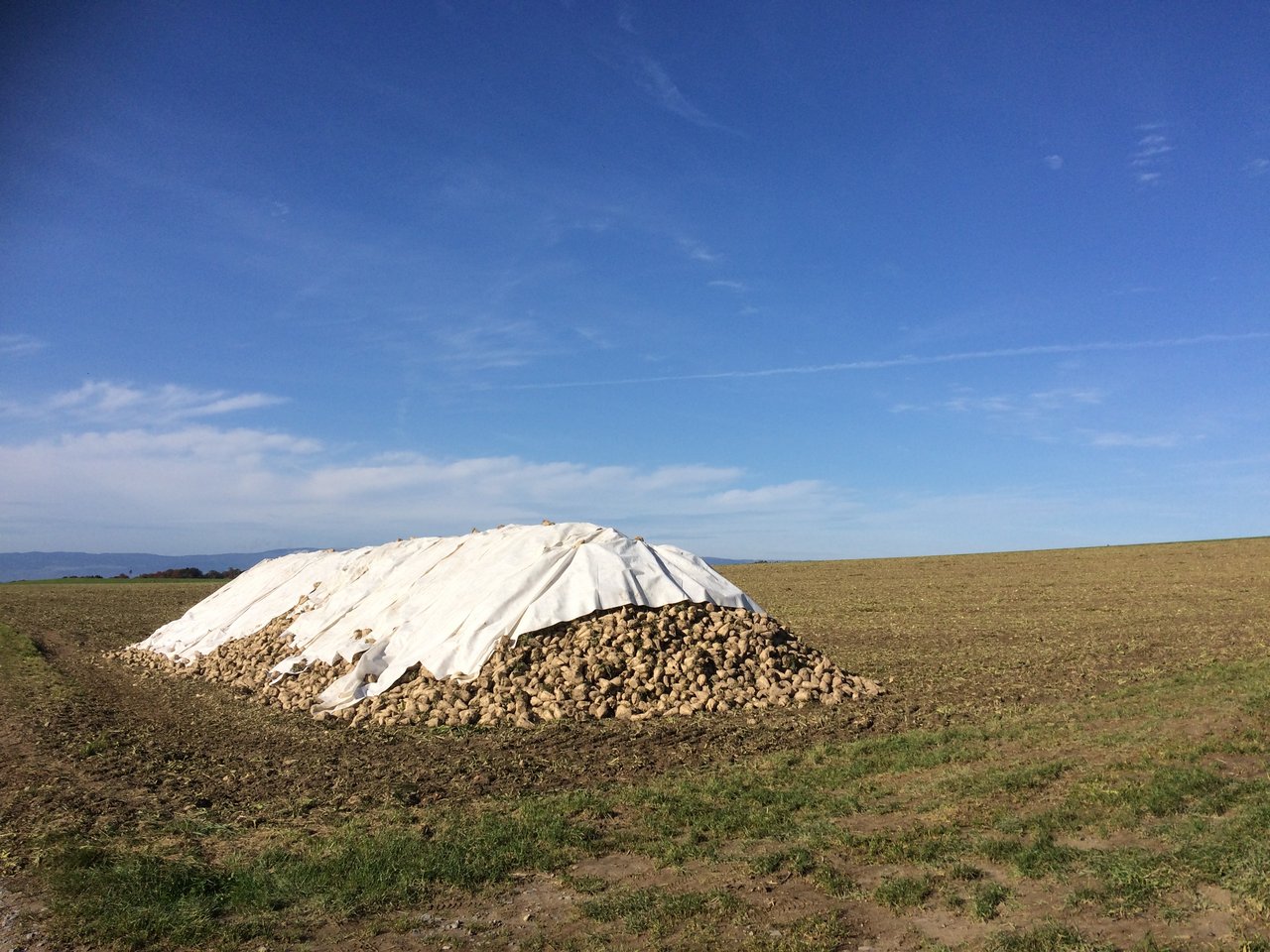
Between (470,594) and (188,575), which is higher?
(470,594)

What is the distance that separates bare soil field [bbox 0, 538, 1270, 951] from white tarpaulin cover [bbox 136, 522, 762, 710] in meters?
1.65

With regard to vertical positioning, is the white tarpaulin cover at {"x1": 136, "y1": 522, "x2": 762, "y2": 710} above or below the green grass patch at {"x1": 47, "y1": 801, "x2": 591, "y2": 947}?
above

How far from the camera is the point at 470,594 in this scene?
14.6m

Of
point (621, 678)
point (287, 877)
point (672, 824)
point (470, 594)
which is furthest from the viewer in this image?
point (470, 594)

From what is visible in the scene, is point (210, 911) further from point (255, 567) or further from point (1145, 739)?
point (255, 567)

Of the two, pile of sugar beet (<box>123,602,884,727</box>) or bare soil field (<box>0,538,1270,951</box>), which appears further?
pile of sugar beet (<box>123,602,884,727</box>)

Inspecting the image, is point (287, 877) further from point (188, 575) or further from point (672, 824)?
point (188, 575)

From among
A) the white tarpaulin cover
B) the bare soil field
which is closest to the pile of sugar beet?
the white tarpaulin cover

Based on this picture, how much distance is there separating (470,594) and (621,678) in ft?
11.3

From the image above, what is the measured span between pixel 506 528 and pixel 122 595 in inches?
1597

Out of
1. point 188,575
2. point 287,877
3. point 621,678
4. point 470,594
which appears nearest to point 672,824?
point 287,877

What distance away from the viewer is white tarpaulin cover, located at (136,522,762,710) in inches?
526

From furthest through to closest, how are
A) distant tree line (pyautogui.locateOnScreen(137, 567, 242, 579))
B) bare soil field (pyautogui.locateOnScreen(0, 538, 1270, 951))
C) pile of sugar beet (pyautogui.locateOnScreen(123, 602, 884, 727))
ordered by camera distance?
distant tree line (pyautogui.locateOnScreen(137, 567, 242, 579))
pile of sugar beet (pyautogui.locateOnScreen(123, 602, 884, 727))
bare soil field (pyautogui.locateOnScreen(0, 538, 1270, 951))

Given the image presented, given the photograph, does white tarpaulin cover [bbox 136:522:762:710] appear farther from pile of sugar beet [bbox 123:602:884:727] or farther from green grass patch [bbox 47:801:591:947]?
green grass patch [bbox 47:801:591:947]
